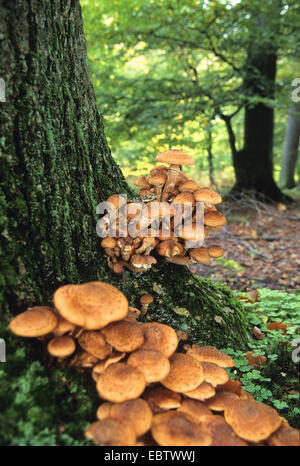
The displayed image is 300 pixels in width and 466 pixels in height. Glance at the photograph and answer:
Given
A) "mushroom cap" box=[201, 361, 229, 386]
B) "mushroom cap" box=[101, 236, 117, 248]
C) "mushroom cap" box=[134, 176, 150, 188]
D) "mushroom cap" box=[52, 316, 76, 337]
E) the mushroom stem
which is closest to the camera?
"mushroom cap" box=[52, 316, 76, 337]

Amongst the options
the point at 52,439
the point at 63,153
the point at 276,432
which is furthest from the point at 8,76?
the point at 276,432

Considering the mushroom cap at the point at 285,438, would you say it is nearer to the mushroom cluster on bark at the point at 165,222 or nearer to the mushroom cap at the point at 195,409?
the mushroom cap at the point at 195,409

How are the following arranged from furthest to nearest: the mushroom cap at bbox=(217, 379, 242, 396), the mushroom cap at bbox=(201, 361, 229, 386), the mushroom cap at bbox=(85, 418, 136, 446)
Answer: the mushroom cap at bbox=(217, 379, 242, 396) < the mushroom cap at bbox=(201, 361, 229, 386) < the mushroom cap at bbox=(85, 418, 136, 446)

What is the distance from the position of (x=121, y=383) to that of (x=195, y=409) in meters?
0.55

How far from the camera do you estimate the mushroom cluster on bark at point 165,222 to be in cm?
260

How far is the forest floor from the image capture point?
6.42 metres

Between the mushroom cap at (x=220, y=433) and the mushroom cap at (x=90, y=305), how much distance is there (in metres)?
0.84

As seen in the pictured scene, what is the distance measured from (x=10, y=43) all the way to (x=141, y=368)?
7.43 ft

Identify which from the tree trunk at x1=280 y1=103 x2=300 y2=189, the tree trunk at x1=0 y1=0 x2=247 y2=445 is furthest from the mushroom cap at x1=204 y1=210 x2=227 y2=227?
the tree trunk at x1=280 y1=103 x2=300 y2=189

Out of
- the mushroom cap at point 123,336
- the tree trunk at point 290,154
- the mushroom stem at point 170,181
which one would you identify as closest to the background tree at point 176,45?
the mushroom stem at point 170,181

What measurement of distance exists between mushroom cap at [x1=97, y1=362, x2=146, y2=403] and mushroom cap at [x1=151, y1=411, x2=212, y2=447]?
0.21m

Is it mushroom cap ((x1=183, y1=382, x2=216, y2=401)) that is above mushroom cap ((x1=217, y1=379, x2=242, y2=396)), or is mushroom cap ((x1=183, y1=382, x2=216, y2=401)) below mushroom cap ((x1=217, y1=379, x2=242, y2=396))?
above

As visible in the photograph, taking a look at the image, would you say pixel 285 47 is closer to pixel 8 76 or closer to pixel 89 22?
pixel 89 22

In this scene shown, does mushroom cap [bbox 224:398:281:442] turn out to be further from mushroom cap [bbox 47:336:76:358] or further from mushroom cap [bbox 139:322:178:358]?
mushroom cap [bbox 47:336:76:358]
